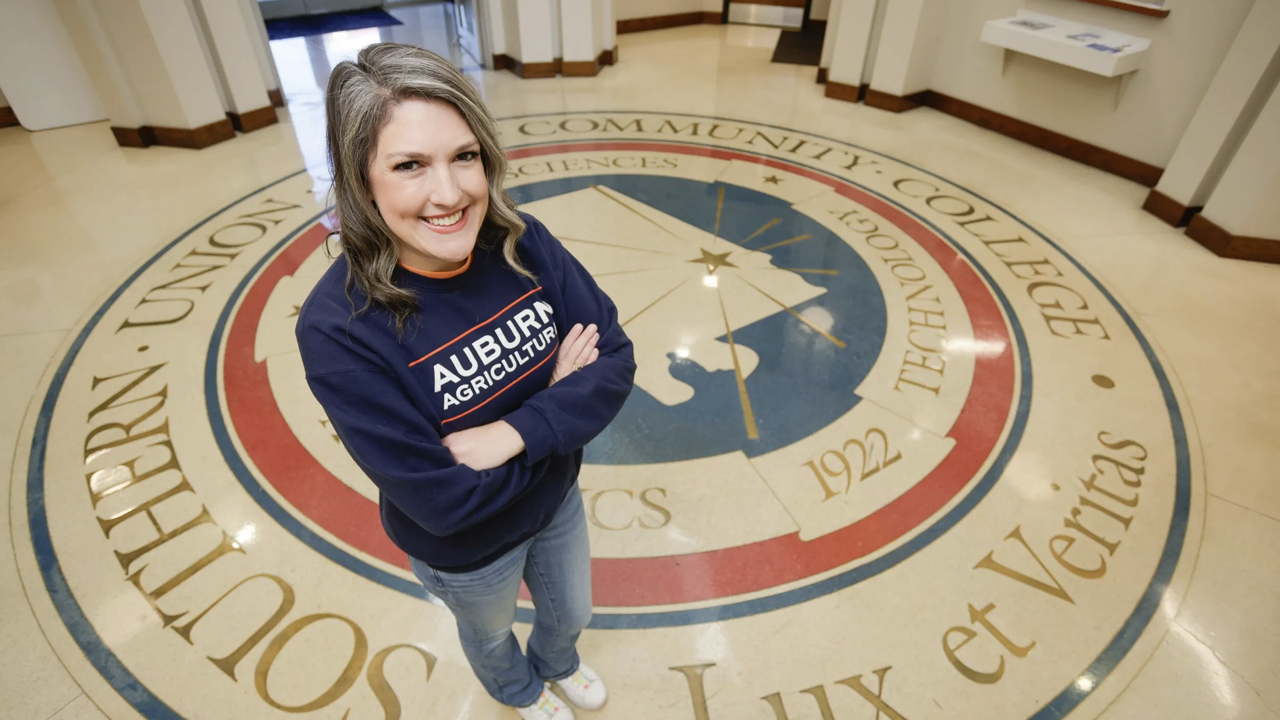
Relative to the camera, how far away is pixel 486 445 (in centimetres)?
118

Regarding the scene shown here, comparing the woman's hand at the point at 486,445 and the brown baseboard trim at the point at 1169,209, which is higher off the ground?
the woman's hand at the point at 486,445

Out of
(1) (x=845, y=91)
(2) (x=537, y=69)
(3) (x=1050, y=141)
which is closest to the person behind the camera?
(3) (x=1050, y=141)

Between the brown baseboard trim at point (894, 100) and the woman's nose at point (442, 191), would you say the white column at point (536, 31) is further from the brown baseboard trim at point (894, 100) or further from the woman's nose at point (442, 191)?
the woman's nose at point (442, 191)

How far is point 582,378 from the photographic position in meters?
1.31

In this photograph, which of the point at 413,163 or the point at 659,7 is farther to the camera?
the point at 659,7

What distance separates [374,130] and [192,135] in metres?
5.56

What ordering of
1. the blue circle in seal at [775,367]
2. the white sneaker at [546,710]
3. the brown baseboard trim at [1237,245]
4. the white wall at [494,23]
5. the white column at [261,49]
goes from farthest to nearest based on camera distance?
the white wall at [494,23]
the white column at [261,49]
the brown baseboard trim at [1237,245]
the blue circle in seal at [775,367]
the white sneaker at [546,710]

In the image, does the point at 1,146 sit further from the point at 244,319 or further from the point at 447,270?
the point at 447,270

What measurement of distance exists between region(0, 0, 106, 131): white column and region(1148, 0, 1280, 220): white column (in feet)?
28.6

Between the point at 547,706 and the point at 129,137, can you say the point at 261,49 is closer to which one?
the point at 129,137

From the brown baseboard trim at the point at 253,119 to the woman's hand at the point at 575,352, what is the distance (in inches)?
226

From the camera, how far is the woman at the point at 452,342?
3.38ft

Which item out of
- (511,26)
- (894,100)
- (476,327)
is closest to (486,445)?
(476,327)

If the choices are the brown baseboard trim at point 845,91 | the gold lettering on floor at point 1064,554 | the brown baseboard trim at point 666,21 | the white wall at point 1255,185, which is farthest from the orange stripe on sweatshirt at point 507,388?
the brown baseboard trim at point 666,21
